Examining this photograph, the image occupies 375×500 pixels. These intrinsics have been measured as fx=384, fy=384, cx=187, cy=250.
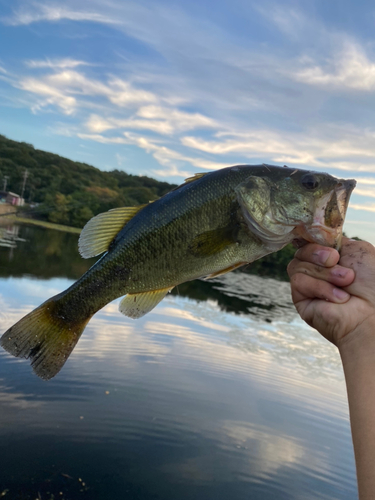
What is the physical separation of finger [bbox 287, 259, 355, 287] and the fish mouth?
0.17m

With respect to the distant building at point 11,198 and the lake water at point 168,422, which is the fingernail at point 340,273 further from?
the distant building at point 11,198

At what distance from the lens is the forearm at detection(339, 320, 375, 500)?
2076 millimetres

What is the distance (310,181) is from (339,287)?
0.81m

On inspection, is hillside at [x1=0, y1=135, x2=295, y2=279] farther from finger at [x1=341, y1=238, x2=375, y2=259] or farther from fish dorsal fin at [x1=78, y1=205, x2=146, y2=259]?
fish dorsal fin at [x1=78, y1=205, x2=146, y2=259]

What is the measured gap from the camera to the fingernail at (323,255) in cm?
267

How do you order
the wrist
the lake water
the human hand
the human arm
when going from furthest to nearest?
the lake water < the human hand < the wrist < the human arm

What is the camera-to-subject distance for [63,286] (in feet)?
86.9

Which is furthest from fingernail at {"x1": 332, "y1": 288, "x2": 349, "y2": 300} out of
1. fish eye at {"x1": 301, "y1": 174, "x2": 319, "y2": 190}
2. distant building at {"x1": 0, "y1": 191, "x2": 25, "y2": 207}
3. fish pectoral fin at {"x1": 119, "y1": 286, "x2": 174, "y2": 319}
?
distant building at {"x1": 0, "y1": 191, "x2": 25, "y2": 207}

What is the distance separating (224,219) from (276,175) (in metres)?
0.54

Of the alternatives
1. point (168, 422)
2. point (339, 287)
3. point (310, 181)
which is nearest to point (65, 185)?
point (168, 422)

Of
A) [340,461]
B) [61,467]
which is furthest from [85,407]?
[340,461]

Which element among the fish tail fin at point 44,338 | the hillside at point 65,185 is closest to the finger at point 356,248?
the fish tail fin at point 44,338

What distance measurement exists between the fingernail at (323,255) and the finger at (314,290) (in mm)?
162

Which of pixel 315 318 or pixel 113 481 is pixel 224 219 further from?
pixel 113 481
